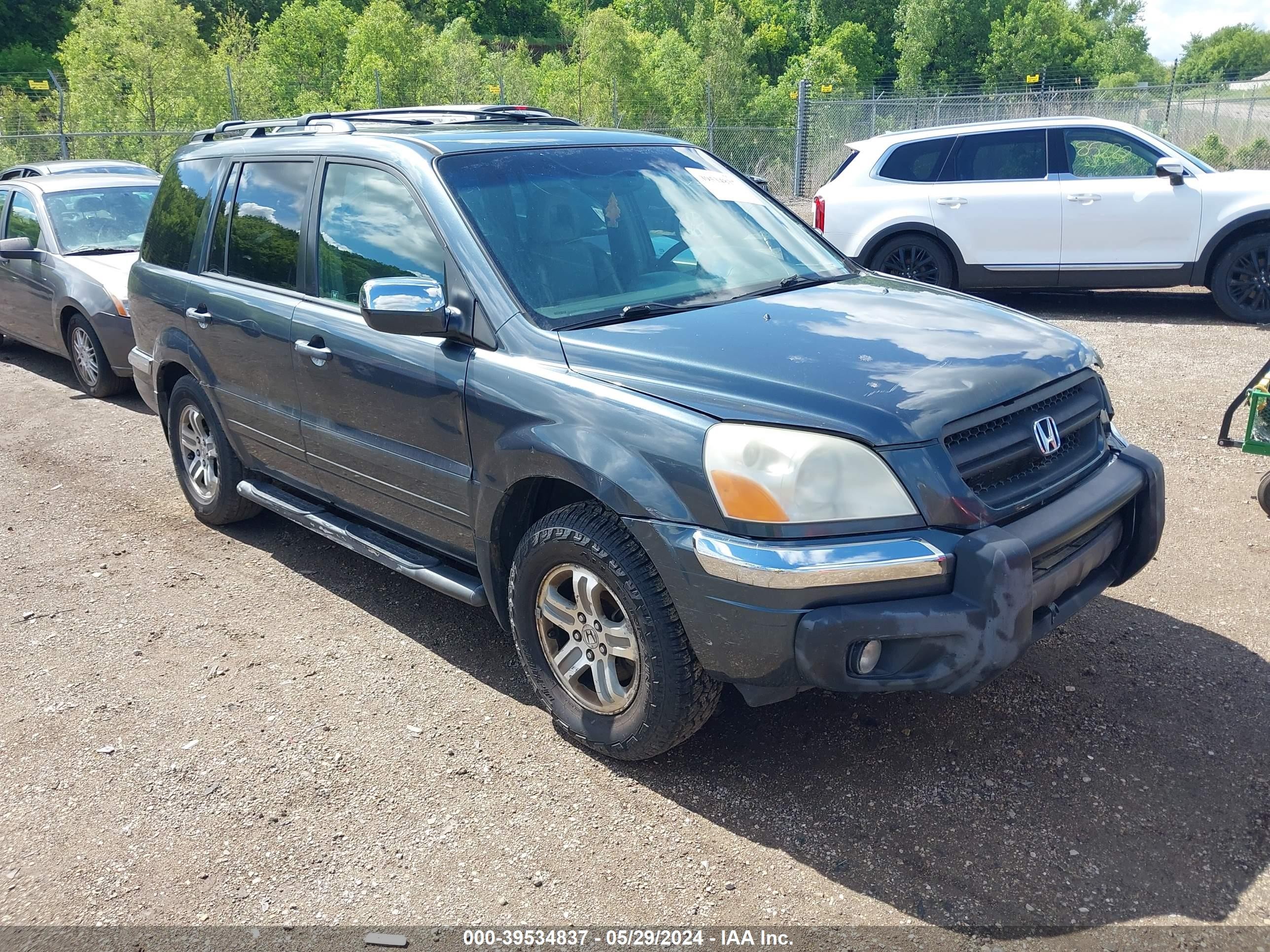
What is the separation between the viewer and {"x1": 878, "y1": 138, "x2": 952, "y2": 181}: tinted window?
1049 centimetres

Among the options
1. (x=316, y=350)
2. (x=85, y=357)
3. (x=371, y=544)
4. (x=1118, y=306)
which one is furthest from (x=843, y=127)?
(x=371, y=544)

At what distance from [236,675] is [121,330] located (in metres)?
5.22

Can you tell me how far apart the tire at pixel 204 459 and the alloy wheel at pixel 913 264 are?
23.5 ft

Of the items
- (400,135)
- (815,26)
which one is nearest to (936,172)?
(400,135)

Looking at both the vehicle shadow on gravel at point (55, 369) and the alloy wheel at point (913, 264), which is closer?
the vehicle shadow on gravel at point (55, 369)

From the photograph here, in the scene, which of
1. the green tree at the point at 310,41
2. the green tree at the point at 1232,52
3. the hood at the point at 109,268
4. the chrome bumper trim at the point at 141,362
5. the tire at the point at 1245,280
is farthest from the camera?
the green tree at the point at 1232,52

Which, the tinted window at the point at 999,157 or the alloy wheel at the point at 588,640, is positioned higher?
the tinted window at the point at 999,157

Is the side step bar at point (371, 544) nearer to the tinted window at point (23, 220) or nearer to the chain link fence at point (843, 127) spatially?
the tinted window at point (23, 220)

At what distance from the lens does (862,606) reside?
110 inches

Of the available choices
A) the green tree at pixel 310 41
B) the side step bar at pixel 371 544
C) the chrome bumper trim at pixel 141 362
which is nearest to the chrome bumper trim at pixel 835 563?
the side step bar at pixel 371 544

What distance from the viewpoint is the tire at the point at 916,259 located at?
10.6 m

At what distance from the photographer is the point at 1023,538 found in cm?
292

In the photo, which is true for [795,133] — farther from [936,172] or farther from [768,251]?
[768,251]

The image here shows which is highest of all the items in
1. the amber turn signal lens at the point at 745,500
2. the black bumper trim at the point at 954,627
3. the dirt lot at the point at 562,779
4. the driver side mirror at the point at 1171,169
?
the driver side mirror at the point at 1171,169
